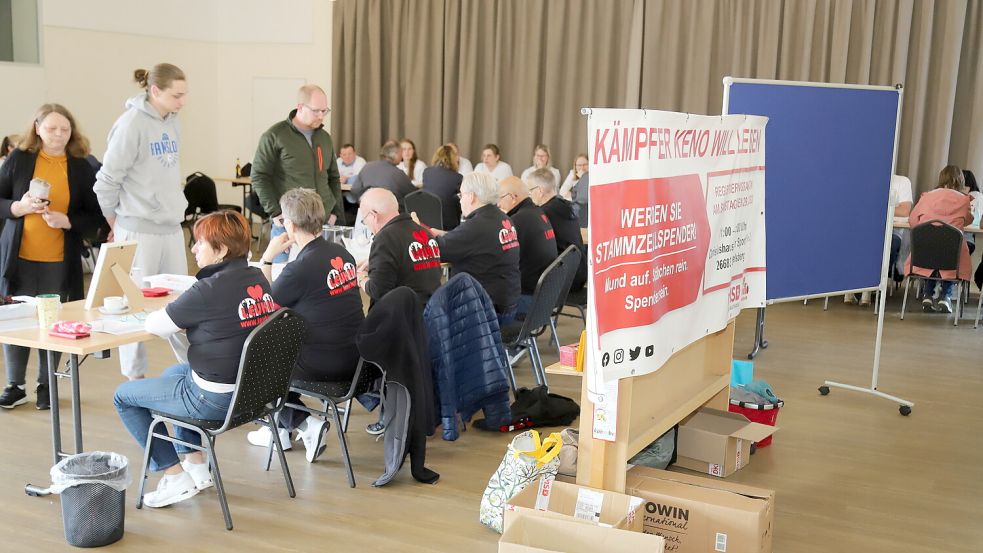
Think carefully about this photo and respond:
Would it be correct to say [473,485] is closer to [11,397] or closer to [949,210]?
[11,397]

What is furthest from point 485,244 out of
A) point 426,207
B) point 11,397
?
point 426,207

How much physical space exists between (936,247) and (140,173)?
5628mm

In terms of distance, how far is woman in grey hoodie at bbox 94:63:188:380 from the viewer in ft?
14.0

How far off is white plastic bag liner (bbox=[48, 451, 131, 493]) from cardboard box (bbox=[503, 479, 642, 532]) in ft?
4.24

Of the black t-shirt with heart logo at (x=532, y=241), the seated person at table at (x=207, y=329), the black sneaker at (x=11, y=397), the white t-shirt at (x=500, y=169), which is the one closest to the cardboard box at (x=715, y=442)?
the black t-shirt with heart logo at (x=532, y=241)

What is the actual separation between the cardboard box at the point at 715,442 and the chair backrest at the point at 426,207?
349 centimetres

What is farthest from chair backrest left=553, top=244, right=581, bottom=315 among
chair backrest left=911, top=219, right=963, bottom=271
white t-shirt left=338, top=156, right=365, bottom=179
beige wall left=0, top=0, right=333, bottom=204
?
beige wall left=0, top=0, right=333, bottom=204

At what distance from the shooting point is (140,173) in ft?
14.3

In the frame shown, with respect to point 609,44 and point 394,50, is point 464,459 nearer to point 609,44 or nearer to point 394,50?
point 609,44

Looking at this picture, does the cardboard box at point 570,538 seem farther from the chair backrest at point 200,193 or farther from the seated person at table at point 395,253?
the chair backrest at point 200,193

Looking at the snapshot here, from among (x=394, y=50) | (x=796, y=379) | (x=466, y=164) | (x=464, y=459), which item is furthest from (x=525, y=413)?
(x=394, y=50)

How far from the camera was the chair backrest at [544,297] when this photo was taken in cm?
458

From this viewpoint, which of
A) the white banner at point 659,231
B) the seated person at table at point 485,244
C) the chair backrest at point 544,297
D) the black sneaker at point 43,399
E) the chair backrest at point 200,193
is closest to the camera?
the white banner at point 659,231

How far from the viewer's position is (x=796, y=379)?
218 inches
